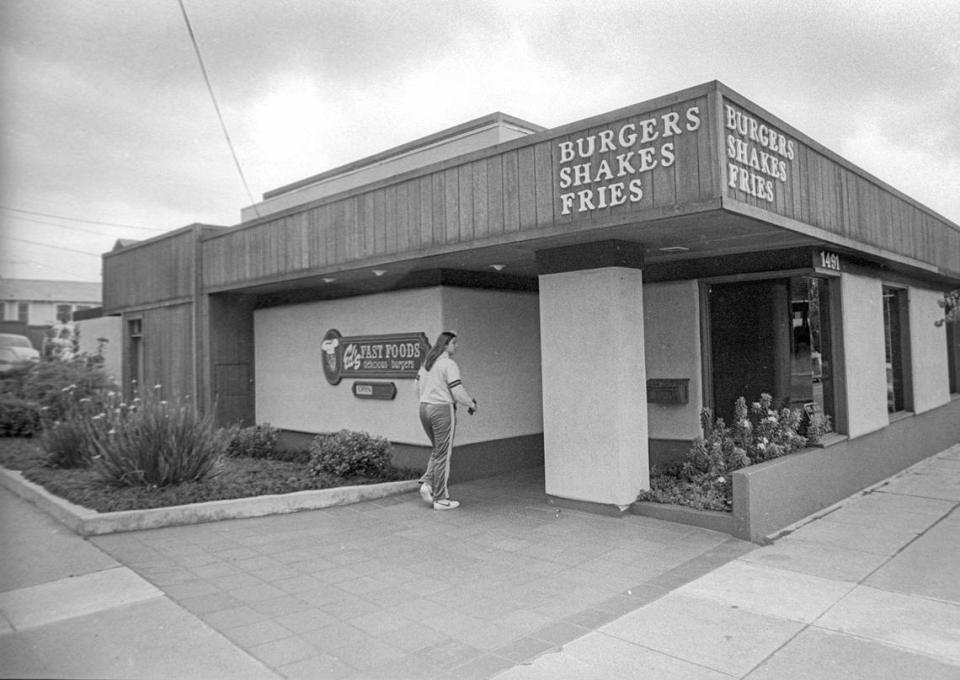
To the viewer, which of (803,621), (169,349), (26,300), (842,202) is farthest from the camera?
(169,349)

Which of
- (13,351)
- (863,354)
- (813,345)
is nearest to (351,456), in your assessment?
(13,351)

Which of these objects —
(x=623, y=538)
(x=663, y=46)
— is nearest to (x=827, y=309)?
(x=663, y=46)

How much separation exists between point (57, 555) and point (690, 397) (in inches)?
268

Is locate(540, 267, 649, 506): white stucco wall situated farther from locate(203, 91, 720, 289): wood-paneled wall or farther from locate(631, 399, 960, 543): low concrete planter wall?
locate(203, 91, 720, 289): wood-paneled wall

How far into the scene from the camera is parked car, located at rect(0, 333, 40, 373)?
207 inches

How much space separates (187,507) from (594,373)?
4.19 m

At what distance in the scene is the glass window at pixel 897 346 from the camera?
1127 centimetres

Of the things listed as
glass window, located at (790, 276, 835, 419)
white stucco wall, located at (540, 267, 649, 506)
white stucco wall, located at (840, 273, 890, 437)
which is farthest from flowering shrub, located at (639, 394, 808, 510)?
white stucco wall, located at (840, 273, 890, 437)

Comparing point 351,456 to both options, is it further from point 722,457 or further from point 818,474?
point 818,474

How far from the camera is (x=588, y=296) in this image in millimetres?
7316

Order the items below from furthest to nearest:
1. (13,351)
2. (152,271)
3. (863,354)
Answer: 1. (152,271)
2. (863,354)
3. (13,351)

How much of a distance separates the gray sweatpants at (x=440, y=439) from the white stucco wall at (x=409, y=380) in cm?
139

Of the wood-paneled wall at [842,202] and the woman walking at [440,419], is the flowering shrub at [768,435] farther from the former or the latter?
the woman walking at [440,419]

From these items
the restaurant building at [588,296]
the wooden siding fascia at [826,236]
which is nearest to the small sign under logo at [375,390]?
the restaurant building at [588,296]
